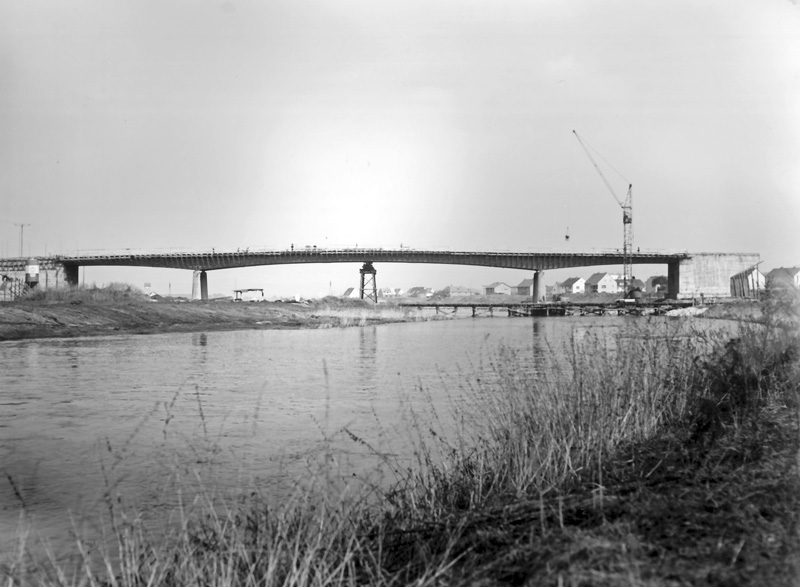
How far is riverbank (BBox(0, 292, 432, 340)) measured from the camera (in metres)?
43.6

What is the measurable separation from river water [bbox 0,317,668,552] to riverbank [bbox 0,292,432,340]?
12.8m

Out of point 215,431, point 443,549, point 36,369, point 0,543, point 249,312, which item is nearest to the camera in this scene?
point 443,549

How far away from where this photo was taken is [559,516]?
5.28 meters

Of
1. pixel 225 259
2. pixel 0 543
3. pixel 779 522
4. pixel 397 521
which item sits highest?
pixel 225 259

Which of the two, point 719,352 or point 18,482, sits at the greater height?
point 719,352

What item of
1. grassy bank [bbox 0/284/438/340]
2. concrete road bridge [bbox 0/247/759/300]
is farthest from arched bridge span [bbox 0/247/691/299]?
grassy bank [bbox 0/284/438/340]

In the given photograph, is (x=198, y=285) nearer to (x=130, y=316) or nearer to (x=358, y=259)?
(x=358, y=259)

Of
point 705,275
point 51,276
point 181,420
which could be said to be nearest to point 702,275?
point 705,275

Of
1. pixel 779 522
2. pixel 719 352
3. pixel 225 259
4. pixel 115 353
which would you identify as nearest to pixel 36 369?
pixel 115 353

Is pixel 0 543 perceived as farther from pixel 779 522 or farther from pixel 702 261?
pixel 702 261

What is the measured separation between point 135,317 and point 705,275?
9274cm

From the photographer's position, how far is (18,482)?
10078mm

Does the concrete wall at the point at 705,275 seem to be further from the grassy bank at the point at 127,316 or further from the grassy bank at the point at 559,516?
the grassy bank at the point at 559,516

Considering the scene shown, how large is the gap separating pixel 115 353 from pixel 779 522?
2959 cm
